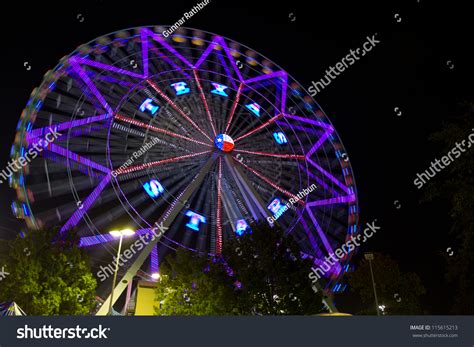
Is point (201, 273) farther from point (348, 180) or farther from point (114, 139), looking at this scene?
point (348, 180)

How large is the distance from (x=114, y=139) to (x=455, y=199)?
14.8 meters

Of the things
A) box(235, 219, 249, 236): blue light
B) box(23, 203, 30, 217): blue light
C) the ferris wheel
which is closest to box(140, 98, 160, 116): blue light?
the ferris wheel

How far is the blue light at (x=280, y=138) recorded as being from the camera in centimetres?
2365

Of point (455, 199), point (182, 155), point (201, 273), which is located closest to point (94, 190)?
point (182, 155)

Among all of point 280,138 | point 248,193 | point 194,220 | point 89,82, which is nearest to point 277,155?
point 280,138

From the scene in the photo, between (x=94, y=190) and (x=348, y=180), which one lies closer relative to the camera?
(x=94, y=190)

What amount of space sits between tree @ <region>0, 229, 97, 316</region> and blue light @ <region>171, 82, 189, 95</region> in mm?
9215

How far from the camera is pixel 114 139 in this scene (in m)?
19.1

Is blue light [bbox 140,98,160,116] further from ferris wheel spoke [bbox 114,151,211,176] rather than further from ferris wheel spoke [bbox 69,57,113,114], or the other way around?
ferris wheel spoke [bbox 114,151,211,176]

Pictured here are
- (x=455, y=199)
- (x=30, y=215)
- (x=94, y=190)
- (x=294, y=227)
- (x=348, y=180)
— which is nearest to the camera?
(x=455, y=199)

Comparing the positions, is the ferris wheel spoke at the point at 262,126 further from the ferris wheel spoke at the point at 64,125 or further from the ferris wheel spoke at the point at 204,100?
the ferris wheel spoke at the point at 64,125

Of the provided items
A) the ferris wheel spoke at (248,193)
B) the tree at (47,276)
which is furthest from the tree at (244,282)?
the tree at (47,276)

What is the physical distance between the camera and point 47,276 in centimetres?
1691

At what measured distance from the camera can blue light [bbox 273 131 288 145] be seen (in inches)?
931
